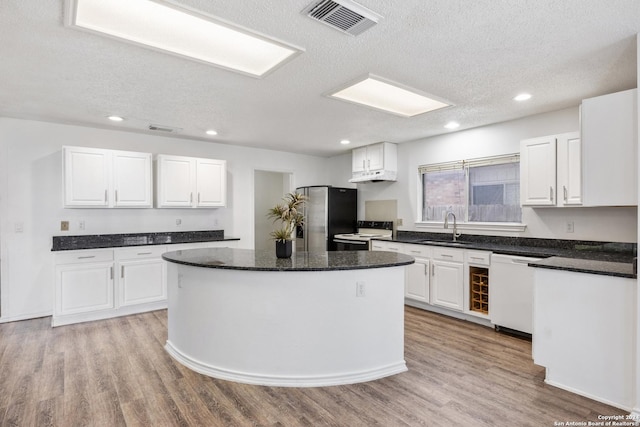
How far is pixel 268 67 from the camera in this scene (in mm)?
2703

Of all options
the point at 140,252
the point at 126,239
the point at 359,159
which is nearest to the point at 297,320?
the point at 140,252

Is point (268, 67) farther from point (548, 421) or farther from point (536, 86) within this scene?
point (548, 421)

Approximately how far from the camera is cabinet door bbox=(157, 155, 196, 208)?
15.4ft

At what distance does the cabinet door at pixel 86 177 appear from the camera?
4051 mm

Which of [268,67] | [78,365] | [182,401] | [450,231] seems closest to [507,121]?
[450,231]

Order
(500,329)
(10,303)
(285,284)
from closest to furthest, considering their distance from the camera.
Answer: (285,284), (500,329), (10,303)

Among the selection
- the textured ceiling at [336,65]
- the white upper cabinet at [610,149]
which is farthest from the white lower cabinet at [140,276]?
the white upper cabinet at [610,149]

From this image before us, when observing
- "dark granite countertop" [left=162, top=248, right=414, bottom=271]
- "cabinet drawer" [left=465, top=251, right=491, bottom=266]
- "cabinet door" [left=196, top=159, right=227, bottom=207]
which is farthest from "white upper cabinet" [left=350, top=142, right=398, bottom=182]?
"dark granite countertop" [left=162, top=248, right=414, bottom=271]

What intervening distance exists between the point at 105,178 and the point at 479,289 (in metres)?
4.71

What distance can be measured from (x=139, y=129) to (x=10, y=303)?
2565mm

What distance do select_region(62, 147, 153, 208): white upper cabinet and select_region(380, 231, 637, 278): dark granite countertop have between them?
368 cm

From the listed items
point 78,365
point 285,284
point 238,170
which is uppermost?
point 238,170

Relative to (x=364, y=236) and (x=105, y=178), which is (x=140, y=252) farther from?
(x=364, y=236)

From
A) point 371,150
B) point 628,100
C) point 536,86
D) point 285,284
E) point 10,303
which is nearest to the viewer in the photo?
point 628,100
